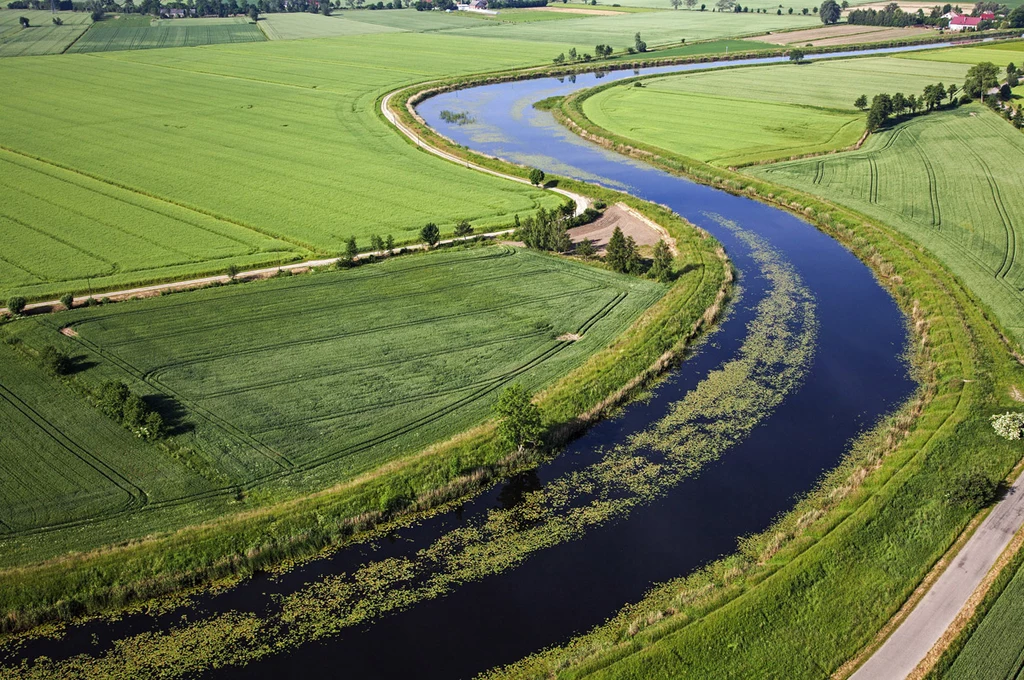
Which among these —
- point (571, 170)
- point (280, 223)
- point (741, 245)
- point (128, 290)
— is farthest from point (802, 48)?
point (128, 290)

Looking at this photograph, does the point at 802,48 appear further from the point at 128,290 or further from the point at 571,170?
the point at 128,290

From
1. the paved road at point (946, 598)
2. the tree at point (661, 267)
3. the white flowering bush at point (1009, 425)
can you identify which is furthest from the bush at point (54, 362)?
the white flowering bush at point (1009, 425)

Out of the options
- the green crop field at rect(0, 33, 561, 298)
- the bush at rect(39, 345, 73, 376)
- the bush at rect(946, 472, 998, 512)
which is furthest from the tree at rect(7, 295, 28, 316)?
the bush at rect(946, 472, 998, 512)

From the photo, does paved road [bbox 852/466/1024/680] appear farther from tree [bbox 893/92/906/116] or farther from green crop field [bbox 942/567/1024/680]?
tree [bbox 893/92/906/116]

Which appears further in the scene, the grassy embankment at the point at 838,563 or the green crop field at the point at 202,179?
the green crop field at the point at 202,179

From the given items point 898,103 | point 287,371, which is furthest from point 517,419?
point 898,103

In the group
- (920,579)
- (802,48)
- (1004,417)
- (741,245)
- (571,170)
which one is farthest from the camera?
(802,48)

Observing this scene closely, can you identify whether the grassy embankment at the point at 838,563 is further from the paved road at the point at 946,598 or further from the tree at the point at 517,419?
the tree at the point at 517,419
